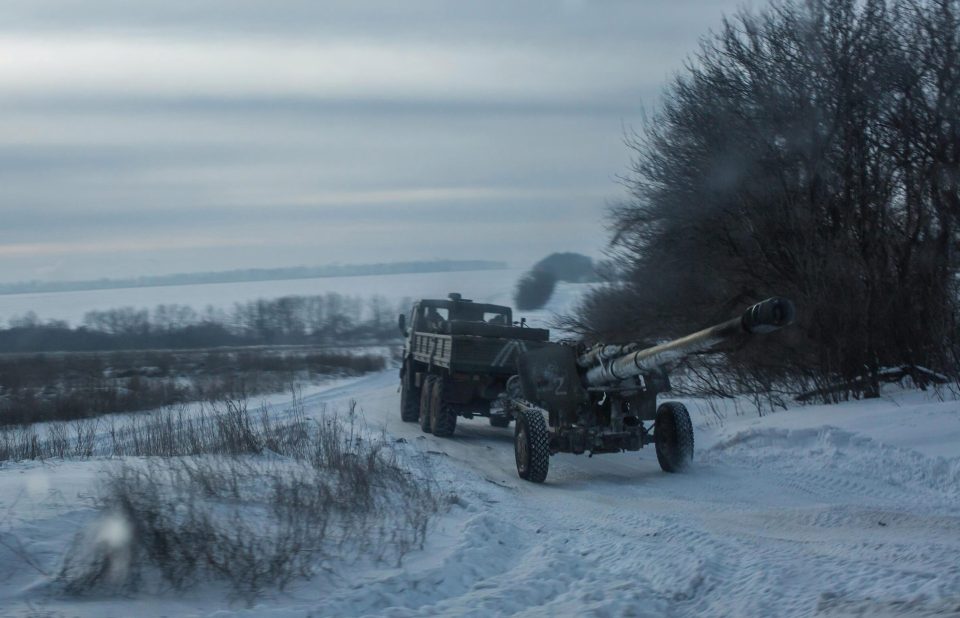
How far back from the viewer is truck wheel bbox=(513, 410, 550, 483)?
11883mm

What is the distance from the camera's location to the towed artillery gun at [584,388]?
10.4 metres

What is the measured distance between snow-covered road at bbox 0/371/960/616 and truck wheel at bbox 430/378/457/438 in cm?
317

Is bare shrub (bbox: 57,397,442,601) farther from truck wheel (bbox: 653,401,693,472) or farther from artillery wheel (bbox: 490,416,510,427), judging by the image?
artillery wheel (bbox: 490,416,510,427)

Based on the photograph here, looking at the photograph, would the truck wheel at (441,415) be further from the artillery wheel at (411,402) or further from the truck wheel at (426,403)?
the artillery wheel at (411,402)

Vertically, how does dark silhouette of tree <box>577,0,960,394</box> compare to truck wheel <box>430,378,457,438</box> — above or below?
above

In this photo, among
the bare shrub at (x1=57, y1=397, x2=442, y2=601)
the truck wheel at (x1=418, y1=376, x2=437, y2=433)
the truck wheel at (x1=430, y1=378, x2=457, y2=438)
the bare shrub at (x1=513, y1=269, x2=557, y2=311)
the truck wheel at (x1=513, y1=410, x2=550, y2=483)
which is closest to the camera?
the bare shrub at (x1=57, y1=397, x2=442, y2=601)

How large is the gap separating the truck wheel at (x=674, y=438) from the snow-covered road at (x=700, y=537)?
9.7 inches

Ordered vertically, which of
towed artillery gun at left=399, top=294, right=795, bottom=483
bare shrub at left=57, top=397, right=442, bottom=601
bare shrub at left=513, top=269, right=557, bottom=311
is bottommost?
bare shrub at left=57, top=397, right=442, bottom=601

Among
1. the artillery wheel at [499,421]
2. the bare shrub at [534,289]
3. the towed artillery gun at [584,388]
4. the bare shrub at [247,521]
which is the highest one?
the bare shrub at [534,289]

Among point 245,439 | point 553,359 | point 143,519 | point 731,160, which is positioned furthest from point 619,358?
point 731,160

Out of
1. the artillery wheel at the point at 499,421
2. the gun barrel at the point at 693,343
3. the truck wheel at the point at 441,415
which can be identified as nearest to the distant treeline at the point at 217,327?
the artillery wheel at the point at 499,421

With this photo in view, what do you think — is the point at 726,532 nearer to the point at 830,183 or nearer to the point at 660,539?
the point at 660,539

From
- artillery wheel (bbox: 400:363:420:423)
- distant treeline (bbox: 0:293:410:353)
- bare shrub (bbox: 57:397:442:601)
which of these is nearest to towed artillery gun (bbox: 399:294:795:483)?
bare shrub (bbox: 57:397:442:601)

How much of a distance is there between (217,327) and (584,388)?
91.2ft
